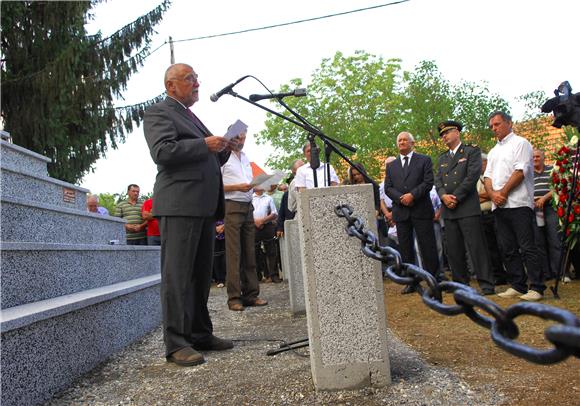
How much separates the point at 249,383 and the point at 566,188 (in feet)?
17.5

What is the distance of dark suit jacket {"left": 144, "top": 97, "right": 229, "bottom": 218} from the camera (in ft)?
12.8

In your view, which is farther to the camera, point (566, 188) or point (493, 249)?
point (493, 249)

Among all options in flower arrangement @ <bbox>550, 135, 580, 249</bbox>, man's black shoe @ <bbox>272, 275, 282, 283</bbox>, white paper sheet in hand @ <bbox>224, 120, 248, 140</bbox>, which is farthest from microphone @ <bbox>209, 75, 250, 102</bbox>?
man's black shoe @ <bbox>272, 275, 282, 283</bbox>

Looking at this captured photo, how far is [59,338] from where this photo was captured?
3316mm

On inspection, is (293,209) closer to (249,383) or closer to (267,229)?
(267,229)

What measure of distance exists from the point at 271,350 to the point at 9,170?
2.98 meters

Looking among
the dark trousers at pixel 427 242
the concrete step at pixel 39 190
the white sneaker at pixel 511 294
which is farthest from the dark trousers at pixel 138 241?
the white sneaker at pixel 511 294

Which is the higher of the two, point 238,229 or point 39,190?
point 39,190

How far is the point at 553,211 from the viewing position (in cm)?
778

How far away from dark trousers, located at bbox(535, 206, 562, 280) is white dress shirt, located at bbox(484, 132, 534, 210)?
177cm

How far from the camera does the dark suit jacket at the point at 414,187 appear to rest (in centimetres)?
728

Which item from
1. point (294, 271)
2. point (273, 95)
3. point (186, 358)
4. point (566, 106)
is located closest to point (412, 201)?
point (294, 271)

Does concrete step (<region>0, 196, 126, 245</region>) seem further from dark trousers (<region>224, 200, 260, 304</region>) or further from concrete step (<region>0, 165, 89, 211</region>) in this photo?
dark trousers (<region>224, 200, 260, 304</region>)

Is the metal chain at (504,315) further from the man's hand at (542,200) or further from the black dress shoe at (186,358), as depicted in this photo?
the man's hand at (542,200)
